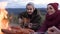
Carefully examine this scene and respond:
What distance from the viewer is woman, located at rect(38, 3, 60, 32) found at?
2.00 m

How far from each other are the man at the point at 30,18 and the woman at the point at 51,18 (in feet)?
0.24

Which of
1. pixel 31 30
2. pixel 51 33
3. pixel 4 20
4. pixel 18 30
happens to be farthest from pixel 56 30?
pixel 4 20

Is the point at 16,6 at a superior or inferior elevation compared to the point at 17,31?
superior

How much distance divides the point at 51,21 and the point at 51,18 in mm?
36

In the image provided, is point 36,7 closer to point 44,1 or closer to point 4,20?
point 44,1

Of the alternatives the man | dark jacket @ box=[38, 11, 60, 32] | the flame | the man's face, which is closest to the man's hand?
dark jacket @ box=[38, 11, 60, 32]

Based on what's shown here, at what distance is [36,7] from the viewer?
2064mm

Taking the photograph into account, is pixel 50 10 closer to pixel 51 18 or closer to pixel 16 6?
pixel 51 18

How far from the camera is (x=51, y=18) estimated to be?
200 centimetres

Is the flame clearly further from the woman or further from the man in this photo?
the woman

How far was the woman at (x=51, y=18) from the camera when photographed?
1997 mm

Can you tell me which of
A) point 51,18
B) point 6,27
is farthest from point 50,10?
point 6,27

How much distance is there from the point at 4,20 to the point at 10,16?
0.26 feet

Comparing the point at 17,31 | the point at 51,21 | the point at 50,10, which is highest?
the point at 50,10
